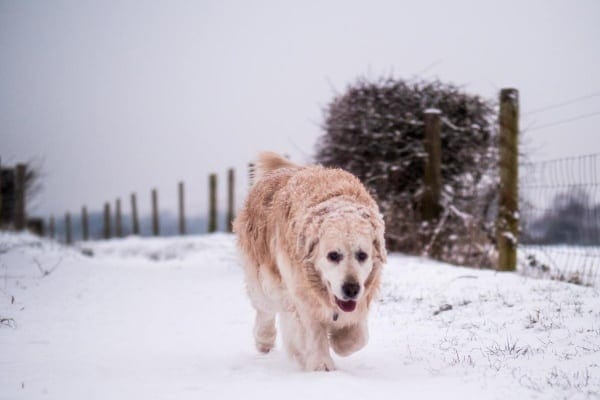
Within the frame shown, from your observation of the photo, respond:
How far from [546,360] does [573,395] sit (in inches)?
Result: 31.6

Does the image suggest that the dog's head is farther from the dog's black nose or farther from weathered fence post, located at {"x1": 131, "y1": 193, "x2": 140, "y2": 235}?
weathered fence post, located at {"x1": 131, "y1": 193, "x2": 140, "y2": 235}

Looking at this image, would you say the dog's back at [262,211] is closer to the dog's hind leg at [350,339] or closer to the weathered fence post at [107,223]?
the dog's hind leg at [350,339]

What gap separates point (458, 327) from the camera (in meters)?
5.04

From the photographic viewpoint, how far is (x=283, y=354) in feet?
16.4

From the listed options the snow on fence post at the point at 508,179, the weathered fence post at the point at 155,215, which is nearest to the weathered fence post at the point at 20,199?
the weathered fence post at the point at 155,215

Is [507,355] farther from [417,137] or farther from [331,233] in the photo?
[417,137]

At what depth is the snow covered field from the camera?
128 inches

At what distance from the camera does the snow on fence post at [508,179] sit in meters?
7.67

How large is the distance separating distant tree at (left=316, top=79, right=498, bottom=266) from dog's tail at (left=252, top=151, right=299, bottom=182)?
13.8 feet

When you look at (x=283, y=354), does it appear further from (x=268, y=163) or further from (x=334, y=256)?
(x=268, y=163)

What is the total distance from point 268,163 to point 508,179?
3.60 meters

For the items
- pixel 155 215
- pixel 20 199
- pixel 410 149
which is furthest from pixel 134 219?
pixel 410 149

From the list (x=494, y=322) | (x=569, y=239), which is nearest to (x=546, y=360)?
(x=494, y=322)

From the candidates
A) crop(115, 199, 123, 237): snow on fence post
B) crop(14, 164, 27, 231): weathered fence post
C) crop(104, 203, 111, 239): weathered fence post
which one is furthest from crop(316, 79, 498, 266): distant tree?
crop(104, 203, 111, 239): weathered fence post
